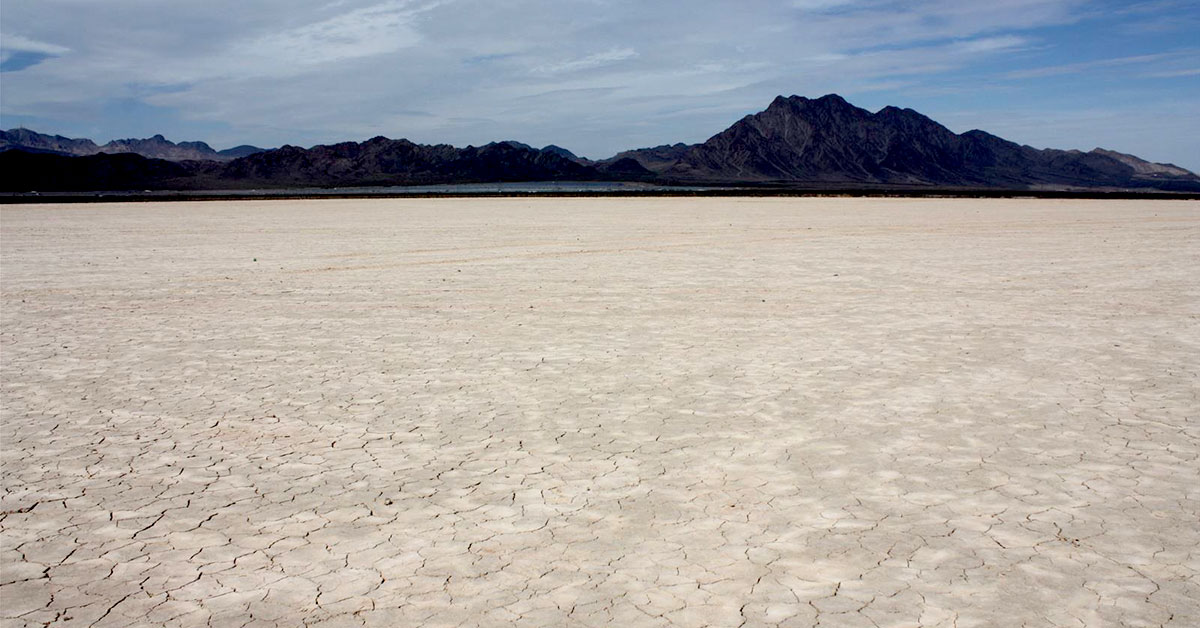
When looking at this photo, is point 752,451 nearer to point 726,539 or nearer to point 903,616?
point 726,539

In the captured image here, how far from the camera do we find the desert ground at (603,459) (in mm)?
3303

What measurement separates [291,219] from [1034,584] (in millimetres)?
31955

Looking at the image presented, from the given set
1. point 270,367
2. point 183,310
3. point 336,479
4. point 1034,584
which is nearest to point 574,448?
point 336,479

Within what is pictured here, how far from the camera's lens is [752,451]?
485 centimetres

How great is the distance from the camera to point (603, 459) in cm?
476

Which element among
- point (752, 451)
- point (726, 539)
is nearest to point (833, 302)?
point (752, 451)

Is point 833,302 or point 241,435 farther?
point 833,302

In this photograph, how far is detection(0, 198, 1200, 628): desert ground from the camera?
130 inches

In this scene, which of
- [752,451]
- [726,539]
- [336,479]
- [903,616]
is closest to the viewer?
[903,616]

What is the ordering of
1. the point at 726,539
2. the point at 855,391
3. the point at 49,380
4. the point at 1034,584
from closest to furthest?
the point at 1034,584 < the point at 726,539 < the point at 855,391 < the point at 49,380

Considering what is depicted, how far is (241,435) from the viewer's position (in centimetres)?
526

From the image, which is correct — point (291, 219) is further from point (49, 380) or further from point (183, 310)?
point (49, 380)

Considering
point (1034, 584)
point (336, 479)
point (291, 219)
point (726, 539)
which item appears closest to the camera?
point (1034, 584)

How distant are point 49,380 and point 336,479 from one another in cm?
356
